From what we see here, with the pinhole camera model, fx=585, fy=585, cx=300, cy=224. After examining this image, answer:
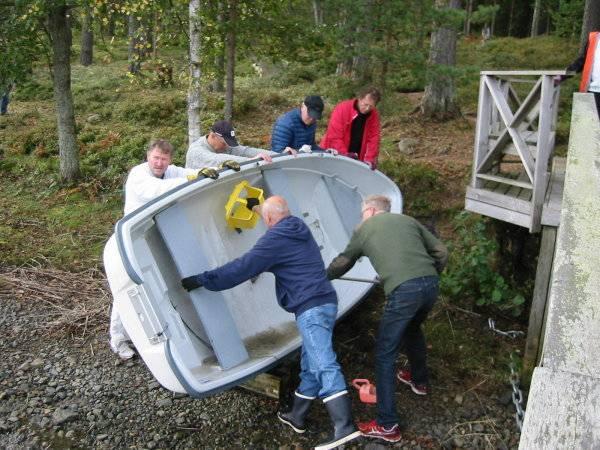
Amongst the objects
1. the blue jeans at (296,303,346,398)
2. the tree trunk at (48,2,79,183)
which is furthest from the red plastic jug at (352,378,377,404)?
the tree trunk at (48,2,79,183)

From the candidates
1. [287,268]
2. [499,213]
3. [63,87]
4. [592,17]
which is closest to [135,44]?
[63,87]

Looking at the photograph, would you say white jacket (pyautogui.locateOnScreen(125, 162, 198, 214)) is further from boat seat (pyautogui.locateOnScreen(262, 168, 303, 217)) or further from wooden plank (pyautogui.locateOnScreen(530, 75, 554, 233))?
wooden plank (pyautogui.locateOnScreen(530, 75, 554, 233))

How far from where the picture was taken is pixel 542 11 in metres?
28.5

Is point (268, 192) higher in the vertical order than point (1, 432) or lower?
higher

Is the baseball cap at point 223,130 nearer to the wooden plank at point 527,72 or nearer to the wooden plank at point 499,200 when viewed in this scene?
the wooden plank at point 499,200

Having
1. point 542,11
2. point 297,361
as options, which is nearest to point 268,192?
point 297,361

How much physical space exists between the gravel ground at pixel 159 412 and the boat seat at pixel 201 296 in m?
0.48

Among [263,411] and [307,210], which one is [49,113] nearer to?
[307,210]

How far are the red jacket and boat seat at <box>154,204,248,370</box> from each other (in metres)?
2.41

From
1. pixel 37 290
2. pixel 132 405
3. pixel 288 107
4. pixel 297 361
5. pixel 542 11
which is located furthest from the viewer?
pixel 542 11

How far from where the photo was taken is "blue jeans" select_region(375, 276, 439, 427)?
13.4ft

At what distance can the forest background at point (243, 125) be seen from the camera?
6.41m

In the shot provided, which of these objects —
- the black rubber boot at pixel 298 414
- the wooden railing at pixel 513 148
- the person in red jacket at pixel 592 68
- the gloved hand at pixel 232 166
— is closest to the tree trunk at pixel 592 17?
the wooden railing at pixel 513 148

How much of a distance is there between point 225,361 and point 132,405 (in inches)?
37.4
